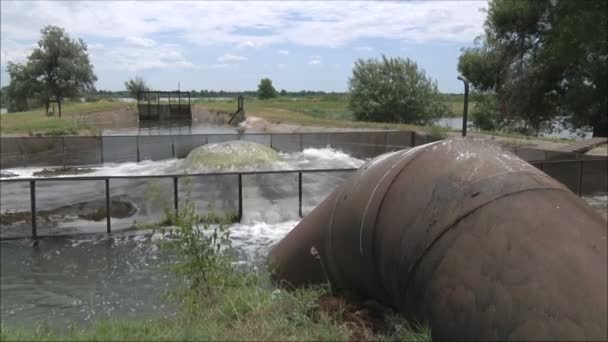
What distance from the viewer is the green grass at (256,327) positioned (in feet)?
12.6

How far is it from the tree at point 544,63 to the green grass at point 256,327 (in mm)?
17108

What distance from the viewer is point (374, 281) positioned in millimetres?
4199

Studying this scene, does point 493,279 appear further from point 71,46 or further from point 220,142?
Answer: point 71,46

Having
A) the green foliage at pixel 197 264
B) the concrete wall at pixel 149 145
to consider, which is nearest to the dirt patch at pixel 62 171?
the concrete wall at pixel 149 145

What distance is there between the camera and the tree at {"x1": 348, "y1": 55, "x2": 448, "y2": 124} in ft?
133

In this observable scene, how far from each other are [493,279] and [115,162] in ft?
76.7

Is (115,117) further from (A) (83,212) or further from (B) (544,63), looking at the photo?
(A) (83,212)

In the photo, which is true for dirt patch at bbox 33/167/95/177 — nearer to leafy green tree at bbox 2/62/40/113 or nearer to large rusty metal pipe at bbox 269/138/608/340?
large rusty metal pipe at bbox 269/138/608/340

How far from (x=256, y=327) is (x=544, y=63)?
23720 mm

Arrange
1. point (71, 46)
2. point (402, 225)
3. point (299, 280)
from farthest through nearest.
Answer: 1. point (71, 46)
2. point (299, 280)
3. point (402, 225)

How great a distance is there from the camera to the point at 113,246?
37.3 ft

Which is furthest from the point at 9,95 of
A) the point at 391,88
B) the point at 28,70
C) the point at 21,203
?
the point at 21,203

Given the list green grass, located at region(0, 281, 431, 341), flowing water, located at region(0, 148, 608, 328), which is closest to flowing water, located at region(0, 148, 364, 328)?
flowing water, located at region(0, 148, 608, 328)

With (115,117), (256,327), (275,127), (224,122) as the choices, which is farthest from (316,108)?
(256,327)
